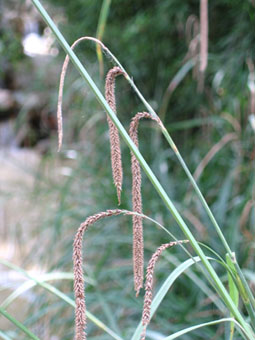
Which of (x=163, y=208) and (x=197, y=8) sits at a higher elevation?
(x=197, y=8)

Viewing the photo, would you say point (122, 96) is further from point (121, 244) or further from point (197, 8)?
point (121, 244)

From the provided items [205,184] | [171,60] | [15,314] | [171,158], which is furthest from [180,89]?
[15,314]

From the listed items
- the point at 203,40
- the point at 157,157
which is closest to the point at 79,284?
the point at 203,40

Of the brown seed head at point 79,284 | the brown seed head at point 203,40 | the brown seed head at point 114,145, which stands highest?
the brown seed head at point 203,40

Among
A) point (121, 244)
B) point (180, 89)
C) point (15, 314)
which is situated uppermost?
point (180, 89)

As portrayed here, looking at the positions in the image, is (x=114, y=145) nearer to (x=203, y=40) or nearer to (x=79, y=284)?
(x=79, y=284)

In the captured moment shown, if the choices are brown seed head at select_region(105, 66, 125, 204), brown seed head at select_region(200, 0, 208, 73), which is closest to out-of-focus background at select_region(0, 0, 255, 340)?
brown seed head at select_region(200, 0, 208, 73)

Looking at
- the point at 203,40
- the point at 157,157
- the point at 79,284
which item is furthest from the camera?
the point at 157,157

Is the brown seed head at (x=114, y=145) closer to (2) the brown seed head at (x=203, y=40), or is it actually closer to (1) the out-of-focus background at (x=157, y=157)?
(2) the brown seed head at (x=203, y=40)

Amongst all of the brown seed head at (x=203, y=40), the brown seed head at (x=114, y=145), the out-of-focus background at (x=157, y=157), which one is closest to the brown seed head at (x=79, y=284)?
the brown seed head at (x=114, y=145)

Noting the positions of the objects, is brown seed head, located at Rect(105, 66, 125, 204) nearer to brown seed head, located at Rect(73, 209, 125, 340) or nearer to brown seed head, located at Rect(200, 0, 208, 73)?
brown seed head, located at Rect(73, 209, 125, 340)

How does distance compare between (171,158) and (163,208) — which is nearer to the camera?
(163,208)
